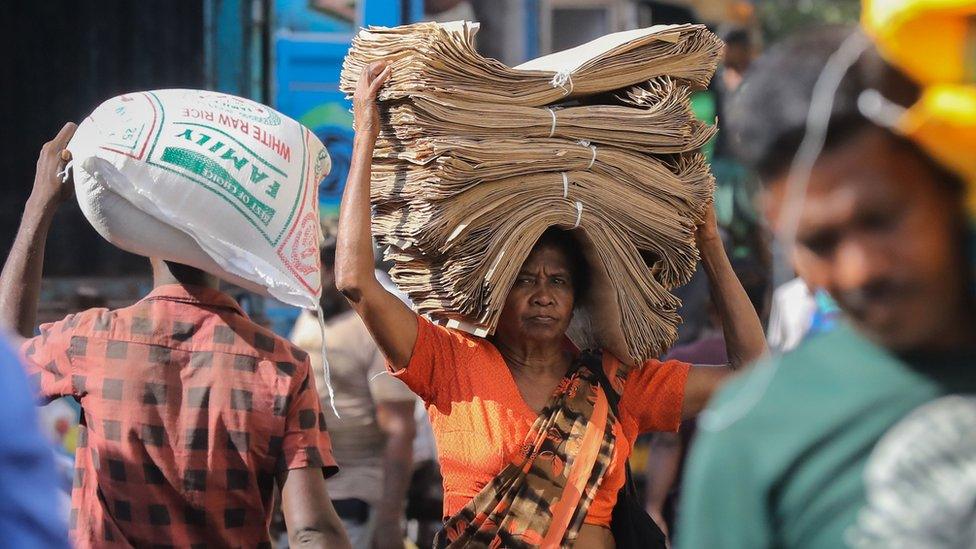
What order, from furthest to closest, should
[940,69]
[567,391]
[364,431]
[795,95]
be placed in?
[364,431], [567,391], [795,95], [940,69]

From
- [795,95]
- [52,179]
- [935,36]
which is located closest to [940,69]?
[935,36]

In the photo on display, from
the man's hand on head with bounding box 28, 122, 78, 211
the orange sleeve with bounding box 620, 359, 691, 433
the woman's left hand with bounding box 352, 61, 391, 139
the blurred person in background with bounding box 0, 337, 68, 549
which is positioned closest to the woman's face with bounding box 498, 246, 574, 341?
the orange sleeve with bounding box 620, 359, 691, 433

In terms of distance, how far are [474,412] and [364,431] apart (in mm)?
2501

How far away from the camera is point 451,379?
11.3ft

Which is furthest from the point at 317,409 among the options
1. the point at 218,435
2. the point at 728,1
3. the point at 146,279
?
the point at 728,1

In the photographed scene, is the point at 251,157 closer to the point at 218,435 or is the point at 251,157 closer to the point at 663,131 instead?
the point at 218,435

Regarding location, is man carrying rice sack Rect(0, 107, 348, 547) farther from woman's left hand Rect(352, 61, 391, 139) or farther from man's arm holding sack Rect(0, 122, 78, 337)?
woman's left hand Rect(352, 61, 391, 139)

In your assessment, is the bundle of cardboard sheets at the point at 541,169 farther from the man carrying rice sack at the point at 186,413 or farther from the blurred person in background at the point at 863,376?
the blurred person in background at the point at 863,376

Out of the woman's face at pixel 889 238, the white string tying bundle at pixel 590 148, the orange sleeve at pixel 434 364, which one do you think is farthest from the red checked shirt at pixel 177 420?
the woman's face at pixel 889 238

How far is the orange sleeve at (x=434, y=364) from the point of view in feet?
11.2

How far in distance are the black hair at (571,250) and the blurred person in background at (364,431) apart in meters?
2.11

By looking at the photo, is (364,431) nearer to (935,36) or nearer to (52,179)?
(52,179)

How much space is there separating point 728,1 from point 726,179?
2.64 meters

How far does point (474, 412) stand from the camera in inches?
133
